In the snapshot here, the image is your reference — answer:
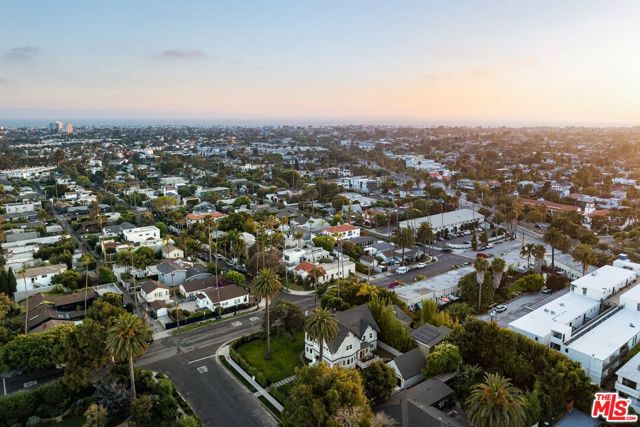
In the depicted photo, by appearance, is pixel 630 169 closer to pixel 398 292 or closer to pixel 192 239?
pixel 398 292

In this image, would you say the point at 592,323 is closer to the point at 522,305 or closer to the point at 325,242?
the point at 522,305

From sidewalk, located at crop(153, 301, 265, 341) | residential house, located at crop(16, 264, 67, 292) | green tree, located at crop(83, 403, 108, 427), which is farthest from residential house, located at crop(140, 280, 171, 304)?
green tree, located at crop(83, 403, 108, 427)

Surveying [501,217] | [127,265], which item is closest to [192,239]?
[127,265]

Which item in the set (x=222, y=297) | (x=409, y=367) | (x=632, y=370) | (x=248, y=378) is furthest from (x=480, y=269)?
(x=222, y=297)

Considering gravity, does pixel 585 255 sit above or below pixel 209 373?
above

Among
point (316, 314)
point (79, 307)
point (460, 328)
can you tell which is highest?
point (316, 314)

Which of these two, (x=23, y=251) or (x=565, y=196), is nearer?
(x=23, y=251)
